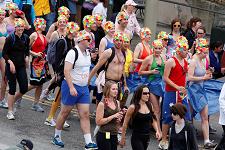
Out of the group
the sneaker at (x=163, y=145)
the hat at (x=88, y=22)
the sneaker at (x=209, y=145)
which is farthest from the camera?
the hat at (x=88, y=22)

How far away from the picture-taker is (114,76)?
38.1 feet

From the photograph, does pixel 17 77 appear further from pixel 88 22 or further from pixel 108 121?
pixel 108 121

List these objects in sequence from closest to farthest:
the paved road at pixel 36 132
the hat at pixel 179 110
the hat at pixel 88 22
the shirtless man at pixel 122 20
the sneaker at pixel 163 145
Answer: the hat at pixel 179 110 → the paved road at pixel 36 132 → the sneaker at pixel 163 145 → the shirtless man at pixel 122 20 → the hat at pixel 88 22

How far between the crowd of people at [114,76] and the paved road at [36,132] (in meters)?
0.16

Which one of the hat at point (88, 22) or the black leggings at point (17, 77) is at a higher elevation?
the hat at point (88, 22)

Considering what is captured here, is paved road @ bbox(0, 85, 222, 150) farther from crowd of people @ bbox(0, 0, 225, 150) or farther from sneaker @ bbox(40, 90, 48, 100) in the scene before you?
sneaker @ bbox(40, 90, 48, 100)

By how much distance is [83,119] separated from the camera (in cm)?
1068

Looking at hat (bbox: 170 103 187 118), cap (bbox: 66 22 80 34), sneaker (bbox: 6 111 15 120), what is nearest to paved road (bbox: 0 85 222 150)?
sneaker (bbox: 6 111 15 120)

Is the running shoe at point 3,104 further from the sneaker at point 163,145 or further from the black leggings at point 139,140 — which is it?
the black leggings at point 139,140

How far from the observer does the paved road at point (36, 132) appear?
10977 millimetres

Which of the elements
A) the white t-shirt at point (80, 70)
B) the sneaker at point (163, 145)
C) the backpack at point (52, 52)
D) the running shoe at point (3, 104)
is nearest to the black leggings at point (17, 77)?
the backpack at point (52, 52)

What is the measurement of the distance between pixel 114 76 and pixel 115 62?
0.88 feet

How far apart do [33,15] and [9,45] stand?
16.2 feet

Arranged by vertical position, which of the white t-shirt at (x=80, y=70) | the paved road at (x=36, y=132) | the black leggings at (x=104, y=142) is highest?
the white t-shirt at (x=80, y=70)
